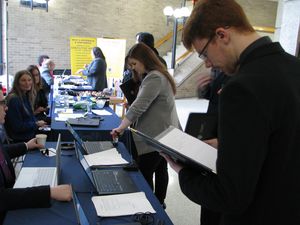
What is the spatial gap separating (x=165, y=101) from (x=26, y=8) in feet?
24.5

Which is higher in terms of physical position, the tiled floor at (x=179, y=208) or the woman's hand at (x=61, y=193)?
the woman's hand at (x=61, y=193)

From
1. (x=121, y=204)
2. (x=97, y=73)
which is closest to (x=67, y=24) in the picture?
(x=97, y=73)

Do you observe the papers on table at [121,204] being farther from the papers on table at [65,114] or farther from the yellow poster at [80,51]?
the yellow poster at [80,51]

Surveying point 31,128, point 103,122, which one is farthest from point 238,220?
point 31,128

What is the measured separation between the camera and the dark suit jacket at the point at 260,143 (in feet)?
2.42

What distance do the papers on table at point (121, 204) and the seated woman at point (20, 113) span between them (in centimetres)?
194

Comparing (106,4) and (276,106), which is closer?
(276,106)

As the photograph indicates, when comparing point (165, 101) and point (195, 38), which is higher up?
point (195, 38)

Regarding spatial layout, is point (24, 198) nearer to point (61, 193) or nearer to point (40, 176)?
point (61, 193)

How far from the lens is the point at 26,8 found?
27.5 ft

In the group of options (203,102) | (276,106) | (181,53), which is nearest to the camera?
(276,106)

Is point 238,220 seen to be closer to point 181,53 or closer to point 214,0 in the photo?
point 214,0

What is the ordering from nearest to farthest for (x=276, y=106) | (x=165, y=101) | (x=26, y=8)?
(x=276, y=106) → (x=165, y=101) → (x=26, y=8)

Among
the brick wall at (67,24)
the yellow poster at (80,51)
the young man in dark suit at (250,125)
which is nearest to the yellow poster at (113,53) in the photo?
the yellow poster at (80,51)
